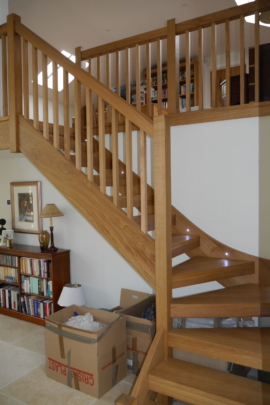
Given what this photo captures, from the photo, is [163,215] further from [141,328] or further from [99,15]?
[99,15]

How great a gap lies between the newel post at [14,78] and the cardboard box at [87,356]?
1680 mm

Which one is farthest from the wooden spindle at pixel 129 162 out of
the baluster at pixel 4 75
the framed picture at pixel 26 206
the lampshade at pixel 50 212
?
the framed picture at pixel 26 206

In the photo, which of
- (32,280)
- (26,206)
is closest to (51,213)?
(26,206)

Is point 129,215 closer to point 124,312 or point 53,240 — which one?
point 124,312

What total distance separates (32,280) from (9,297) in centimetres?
53

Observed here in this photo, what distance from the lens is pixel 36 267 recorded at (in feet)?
13.7

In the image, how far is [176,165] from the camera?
320 centimetres

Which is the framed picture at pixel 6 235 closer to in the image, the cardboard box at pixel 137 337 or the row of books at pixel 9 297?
the row of books at pixel 9 297

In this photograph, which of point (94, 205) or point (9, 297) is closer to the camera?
point (94, 205)

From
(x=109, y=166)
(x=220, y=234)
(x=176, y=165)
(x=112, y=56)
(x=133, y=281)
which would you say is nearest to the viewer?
(x=220, y=234)

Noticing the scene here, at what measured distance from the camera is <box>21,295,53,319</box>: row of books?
4059 mm

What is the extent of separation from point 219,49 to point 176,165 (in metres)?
4.04

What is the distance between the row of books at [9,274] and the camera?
446cm

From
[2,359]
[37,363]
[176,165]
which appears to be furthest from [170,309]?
[2,359]
